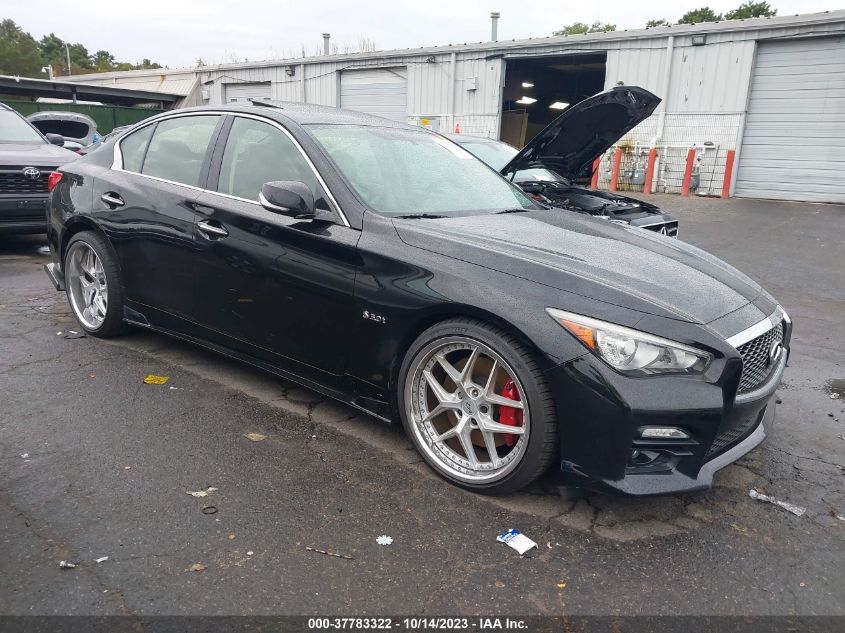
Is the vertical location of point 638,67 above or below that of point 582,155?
above

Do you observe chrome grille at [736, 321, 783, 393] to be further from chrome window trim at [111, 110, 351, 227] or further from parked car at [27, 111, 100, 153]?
parked car at [27, 111, 100, 153]

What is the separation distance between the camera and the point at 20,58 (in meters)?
68.8

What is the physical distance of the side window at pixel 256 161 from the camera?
Result: 350 cm

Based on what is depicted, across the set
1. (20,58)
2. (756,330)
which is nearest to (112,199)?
(756,330)

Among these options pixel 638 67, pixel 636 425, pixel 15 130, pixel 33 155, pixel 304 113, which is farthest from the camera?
pixel 638 67

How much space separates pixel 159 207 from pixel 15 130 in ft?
20.0

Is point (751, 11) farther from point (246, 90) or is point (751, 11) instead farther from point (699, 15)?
point (246, 90)

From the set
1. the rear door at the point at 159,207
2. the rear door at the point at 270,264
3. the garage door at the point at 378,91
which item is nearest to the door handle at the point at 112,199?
the rear door at the point at 159,207

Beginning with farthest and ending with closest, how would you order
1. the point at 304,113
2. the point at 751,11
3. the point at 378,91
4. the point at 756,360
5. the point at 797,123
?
the point at 751,11 → the point at 378,91 → the point at 797,123 → the point at 304,113 → the point at 756,360

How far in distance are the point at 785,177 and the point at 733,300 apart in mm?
15825

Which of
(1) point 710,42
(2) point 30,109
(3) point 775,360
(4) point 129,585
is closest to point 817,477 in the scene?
(3) point 775,360

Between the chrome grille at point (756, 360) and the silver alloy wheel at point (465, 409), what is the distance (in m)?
0.93

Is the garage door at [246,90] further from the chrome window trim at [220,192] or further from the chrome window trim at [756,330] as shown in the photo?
the chrome window trim at [756,330]

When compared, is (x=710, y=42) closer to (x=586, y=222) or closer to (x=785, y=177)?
(x=785, y=177)
